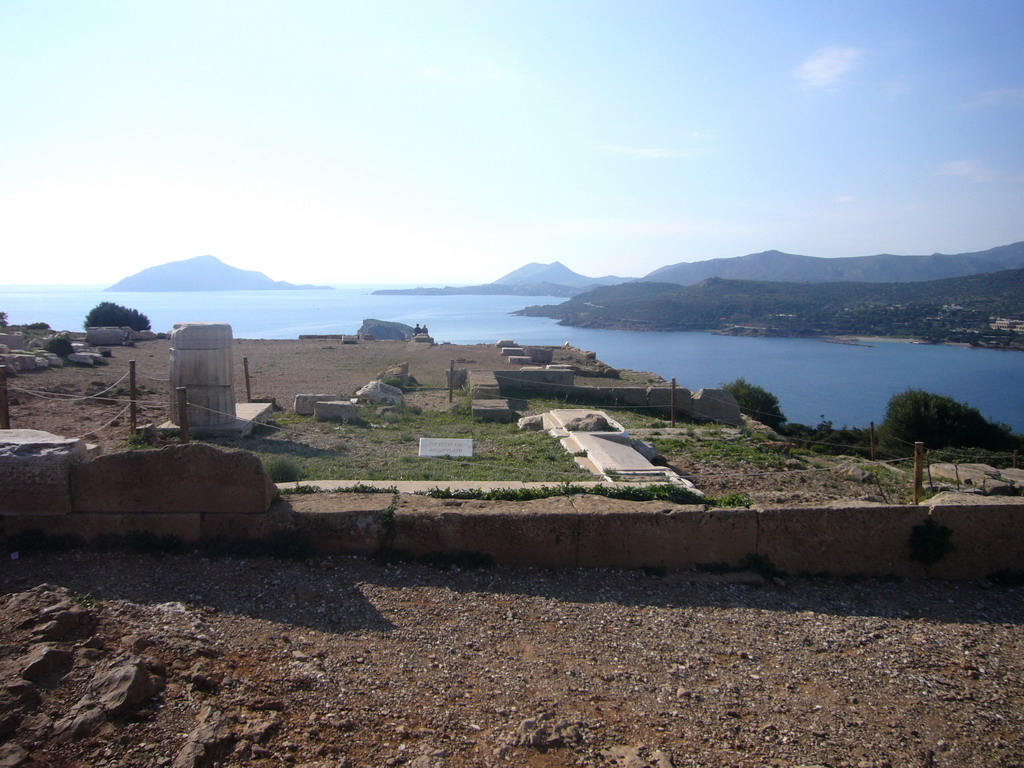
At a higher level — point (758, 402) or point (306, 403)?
point (306, 403)

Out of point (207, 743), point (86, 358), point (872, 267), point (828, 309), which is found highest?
point (872, 267)

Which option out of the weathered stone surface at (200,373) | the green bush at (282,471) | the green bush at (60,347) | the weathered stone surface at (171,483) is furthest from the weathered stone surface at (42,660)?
the green bush at (60,347)

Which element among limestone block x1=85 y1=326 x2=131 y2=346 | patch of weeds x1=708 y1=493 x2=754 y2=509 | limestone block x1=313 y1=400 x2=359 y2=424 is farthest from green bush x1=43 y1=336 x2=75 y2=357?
patch of weeds x1=708 y1=493 x2=754 y2=509

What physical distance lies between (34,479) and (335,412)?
7395 millimetres

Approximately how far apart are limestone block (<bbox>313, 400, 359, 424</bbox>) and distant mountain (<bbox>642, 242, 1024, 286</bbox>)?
133 metres

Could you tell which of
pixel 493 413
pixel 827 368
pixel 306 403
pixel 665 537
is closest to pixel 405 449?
pixel 493 413

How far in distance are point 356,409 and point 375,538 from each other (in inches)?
302

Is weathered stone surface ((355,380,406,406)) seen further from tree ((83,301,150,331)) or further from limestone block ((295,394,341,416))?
tree ((83,301,150,331))

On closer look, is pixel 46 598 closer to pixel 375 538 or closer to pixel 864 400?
pixel 375 538

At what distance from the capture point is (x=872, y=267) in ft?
492

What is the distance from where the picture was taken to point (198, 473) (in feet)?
16.8

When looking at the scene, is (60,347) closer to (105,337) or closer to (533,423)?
(105,337)

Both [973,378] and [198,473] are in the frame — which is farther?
[973,378]

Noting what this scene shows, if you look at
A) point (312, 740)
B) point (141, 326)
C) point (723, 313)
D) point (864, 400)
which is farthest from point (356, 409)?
point (723, 313)
